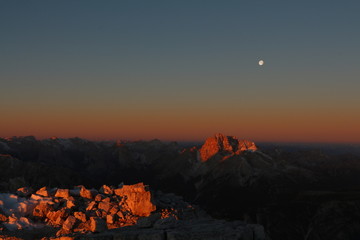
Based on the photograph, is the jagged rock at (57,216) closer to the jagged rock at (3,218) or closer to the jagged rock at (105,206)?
the jagged rock at (105,206)

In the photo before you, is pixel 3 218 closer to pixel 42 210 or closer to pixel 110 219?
pixel 42 210

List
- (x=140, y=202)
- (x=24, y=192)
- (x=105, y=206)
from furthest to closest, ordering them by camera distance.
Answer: (x=24, y=192)
(x=105, y=206)
(x=140, y=202)

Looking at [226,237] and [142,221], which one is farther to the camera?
[142,221]

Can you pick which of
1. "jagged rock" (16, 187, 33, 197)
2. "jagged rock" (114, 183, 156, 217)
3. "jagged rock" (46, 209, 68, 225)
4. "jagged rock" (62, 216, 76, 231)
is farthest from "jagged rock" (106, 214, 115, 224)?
"jagged rock" (16, 187, 33, 197)

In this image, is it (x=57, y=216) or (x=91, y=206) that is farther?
(x=91, y=206)

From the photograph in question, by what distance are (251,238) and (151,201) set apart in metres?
15.4

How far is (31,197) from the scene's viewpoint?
52656 millimetres

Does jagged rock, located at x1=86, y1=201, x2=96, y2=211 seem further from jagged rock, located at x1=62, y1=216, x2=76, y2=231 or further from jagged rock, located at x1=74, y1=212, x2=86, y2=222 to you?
jagged rock, located at x1=62, y1=216, x2=76, y2=231

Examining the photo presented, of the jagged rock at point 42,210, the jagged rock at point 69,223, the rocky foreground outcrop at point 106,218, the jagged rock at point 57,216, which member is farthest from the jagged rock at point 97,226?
the jagged rock at point 42,210

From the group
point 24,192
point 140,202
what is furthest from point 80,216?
point 24,192

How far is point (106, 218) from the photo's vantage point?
144ft

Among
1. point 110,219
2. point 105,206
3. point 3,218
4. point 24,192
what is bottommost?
point 3,218

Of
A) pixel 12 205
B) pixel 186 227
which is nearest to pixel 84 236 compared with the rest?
pixel 186 227

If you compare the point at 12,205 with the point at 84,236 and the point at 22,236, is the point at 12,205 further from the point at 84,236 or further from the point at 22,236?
the point at 84,236
